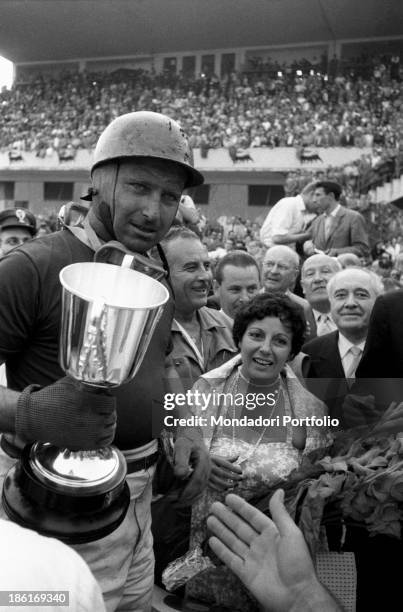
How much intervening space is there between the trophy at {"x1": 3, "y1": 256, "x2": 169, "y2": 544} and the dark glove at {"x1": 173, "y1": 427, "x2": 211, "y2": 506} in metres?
0.41

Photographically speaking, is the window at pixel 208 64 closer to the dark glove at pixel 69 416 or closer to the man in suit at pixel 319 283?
the man in suit at pixel 319 283

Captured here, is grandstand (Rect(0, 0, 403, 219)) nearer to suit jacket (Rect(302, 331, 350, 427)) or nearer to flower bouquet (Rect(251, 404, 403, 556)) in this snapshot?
suit jacket (Rect(302, 331, 350, 427))

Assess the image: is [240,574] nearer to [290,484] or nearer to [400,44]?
[290,484]

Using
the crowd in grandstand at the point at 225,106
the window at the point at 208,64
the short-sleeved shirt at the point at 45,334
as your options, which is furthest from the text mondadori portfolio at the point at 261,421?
the window at the point at 208,64

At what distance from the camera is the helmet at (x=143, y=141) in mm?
1707

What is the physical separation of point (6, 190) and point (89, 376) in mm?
31816

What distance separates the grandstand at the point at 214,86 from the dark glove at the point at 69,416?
2125cm

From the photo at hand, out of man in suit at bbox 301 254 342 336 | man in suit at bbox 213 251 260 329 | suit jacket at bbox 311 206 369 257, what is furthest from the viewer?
suit jacket at bbox 311 206 369 257

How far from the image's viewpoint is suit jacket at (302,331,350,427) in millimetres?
1930

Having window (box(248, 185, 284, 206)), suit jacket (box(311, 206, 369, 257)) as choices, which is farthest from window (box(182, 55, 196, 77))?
suit jacket (box(311, 206, 369, 257))

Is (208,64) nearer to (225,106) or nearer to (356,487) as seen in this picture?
(225,106)

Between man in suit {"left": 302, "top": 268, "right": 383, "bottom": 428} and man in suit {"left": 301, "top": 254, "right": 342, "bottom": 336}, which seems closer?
man in suit {"left": 302, "top": 268, "right": 383, "bottom": 428}

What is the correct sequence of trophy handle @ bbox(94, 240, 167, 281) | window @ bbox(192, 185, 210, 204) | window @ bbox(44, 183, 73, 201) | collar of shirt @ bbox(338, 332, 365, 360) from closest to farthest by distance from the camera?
trophy handle @ bbox(94, 240, 167, 281), collar of shirt @ bbox(338, 332, 365, 360), window @ bbox(192, 185, 210, 204), window @ bbox(44, 183, 73, 201)

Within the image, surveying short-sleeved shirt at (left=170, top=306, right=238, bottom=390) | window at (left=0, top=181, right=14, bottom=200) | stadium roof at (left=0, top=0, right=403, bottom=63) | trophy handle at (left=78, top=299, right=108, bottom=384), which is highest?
stadium roof at (left=0, top=0, right=403, bottom=63)
